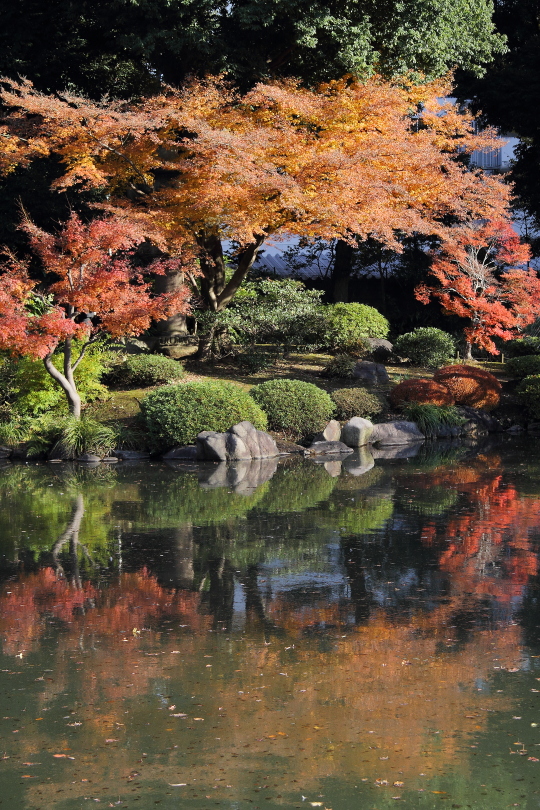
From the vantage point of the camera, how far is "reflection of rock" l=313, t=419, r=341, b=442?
49.6ft

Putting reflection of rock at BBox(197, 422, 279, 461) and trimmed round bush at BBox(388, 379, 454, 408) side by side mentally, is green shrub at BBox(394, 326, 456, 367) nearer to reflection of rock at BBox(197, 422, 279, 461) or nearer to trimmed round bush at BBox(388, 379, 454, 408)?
trimmed round bush at BBox(388, 379, 454, 408)

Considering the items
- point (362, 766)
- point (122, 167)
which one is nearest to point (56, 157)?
point (122, 167)

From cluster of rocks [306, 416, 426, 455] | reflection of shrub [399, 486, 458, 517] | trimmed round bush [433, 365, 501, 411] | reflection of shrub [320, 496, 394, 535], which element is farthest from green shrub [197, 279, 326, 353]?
reflection of shrub [320, 496, 394, 535]

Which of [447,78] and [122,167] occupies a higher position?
[447,78]

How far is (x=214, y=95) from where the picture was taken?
51.2 ft

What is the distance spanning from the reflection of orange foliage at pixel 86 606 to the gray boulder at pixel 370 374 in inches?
465

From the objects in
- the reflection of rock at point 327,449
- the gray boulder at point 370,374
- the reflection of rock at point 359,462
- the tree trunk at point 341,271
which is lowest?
the reflection of rock at point 359,462

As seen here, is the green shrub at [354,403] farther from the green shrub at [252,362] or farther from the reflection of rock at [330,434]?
the green shrub at [252,362]

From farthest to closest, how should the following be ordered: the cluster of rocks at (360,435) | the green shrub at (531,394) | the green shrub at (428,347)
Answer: the green shrub at (428,347), the green shrub at (531,394), the cluster of rocks at (360,435)

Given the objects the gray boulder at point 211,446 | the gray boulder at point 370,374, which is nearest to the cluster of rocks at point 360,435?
the gray boulder at point 211,446

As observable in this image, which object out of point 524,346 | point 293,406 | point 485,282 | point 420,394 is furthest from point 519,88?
point 293,406

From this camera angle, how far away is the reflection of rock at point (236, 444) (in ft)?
44.8

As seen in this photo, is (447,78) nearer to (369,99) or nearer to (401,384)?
(369,99)

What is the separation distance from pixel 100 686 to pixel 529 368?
15691 millimetres
